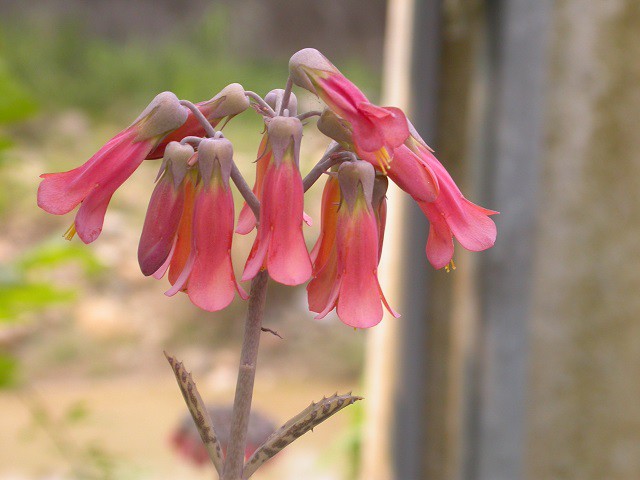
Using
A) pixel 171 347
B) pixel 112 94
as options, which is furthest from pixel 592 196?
pixel 112 94

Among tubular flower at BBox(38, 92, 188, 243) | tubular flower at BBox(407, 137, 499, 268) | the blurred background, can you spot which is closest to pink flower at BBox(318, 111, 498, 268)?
tubular flower at BBox(407, 137, 499, 268)

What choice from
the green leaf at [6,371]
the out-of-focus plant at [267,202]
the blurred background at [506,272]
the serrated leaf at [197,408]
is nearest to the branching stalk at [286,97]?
the out-of-focus plant at [267,202]

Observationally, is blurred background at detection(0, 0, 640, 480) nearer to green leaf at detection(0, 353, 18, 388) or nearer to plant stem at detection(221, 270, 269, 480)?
green leaf at detection(0, 353, 18, 388)

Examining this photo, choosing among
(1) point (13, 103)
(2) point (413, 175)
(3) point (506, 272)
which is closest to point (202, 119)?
(2) point (413, 175)

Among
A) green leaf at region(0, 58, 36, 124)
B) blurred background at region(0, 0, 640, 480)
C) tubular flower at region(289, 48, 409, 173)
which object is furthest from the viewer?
blurred background at region(0, 0, 640, 480)

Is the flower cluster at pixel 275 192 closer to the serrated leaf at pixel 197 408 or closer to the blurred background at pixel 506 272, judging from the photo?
the serrated leaf at pixel 197 408

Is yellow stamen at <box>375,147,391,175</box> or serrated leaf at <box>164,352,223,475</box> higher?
yellow stamen at <box>375,147,391,175</box>

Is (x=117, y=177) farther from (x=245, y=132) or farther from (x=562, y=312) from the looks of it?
(x=245, y=132)
